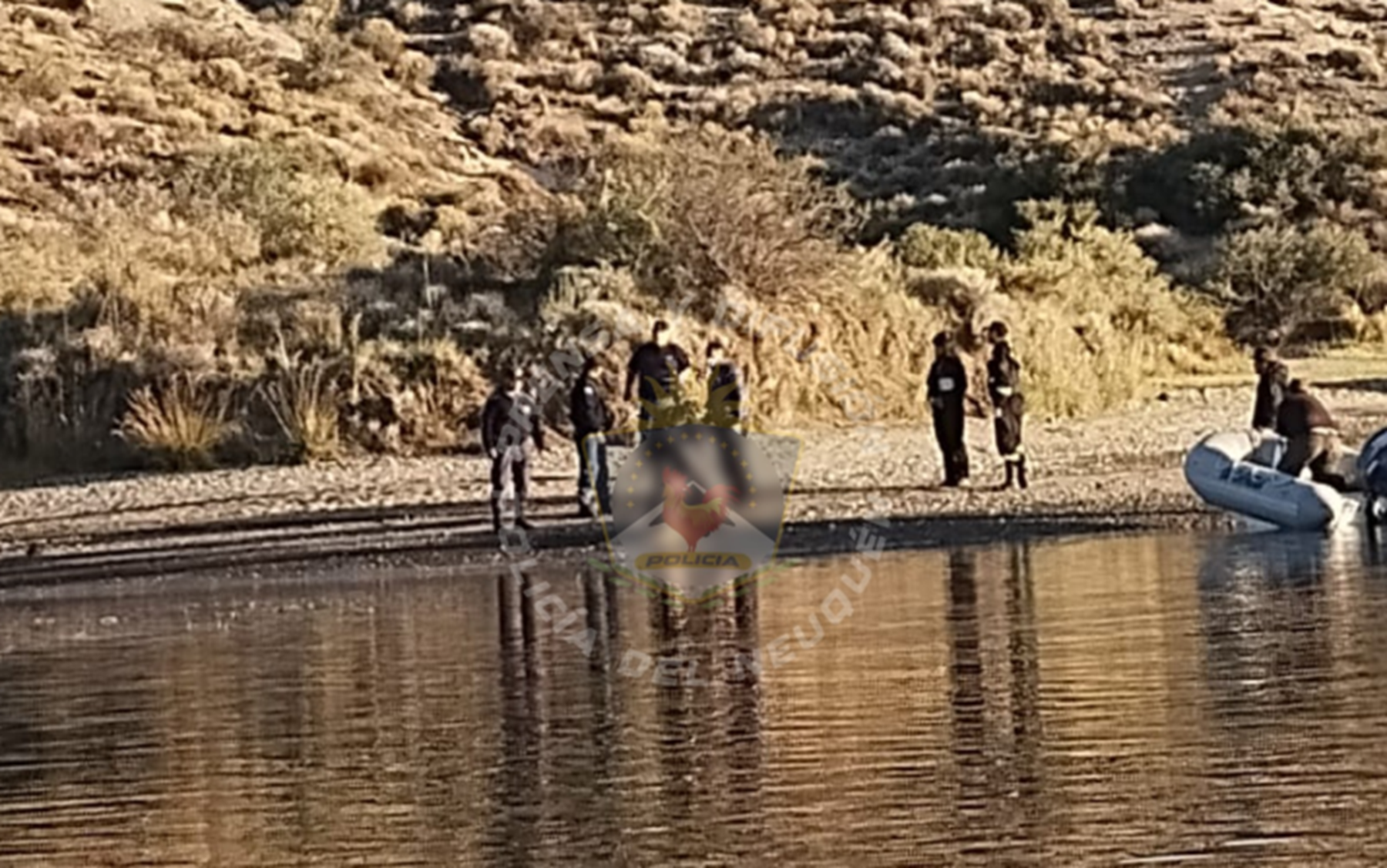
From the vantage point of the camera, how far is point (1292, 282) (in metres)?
46.3

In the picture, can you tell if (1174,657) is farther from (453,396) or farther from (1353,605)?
(453,396)

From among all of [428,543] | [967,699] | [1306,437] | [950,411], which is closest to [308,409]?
[428,543]

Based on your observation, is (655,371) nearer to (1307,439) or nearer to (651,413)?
(651,413)

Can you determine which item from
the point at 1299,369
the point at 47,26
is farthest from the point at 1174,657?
the point at 47,26

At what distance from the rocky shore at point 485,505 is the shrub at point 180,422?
0.71 meters

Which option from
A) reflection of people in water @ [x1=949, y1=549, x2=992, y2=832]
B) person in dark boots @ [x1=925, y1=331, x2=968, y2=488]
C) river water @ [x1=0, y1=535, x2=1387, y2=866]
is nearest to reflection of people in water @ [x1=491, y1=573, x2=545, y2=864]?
river water @ [x1=0, y1=535, x2=1387, y2=866]

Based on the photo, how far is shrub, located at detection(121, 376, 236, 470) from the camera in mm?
32531

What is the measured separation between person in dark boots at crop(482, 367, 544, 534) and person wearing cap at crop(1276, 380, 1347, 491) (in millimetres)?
6537

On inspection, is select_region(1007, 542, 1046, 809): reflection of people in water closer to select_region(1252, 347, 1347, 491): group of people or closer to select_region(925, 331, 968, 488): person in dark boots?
select_region(1252, 347, 1347, 491): group of people

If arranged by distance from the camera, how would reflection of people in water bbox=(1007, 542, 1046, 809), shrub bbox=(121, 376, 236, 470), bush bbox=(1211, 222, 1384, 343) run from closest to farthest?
reflection of people in water bbox=(1007, 542, 1046, 809) → shrub bbox=(121, 376, 236, 470) → bush bbox=(1211, 222, 1384, 343)

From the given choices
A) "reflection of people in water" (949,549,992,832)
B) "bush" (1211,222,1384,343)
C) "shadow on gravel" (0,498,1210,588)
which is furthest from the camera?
"bush" (1211,222,1384,343)

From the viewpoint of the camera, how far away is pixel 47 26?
63281 millimetres

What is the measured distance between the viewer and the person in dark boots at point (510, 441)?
81.4 feet

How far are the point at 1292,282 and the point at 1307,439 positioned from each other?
24.0 meters
